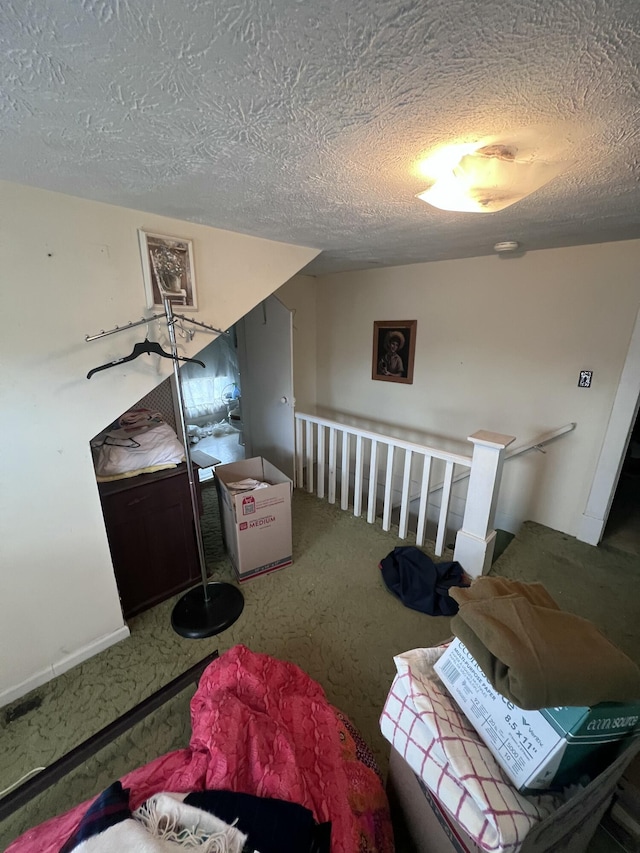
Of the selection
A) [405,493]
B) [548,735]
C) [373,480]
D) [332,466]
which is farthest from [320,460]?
[548,735]

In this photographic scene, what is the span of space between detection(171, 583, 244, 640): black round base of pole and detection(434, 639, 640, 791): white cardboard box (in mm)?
1446

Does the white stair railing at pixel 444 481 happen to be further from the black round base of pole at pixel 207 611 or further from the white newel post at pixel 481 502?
the black round base of pole at pixel 207 611

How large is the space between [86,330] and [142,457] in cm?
72

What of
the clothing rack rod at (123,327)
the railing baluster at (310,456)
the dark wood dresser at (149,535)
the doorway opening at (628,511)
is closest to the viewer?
the clothing rack rod at (123,327)

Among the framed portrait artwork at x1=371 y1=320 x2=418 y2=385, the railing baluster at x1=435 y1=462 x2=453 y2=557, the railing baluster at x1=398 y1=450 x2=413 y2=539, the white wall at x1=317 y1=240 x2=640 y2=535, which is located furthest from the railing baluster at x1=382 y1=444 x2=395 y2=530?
the framed portrait artwork at x1=371 y1=320 x2=418 y2=385

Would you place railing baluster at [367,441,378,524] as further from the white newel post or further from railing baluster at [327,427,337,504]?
the white newel post

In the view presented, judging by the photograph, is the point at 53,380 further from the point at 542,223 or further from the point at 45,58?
the point at 542,223

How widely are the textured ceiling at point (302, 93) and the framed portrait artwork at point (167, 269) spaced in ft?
0.63

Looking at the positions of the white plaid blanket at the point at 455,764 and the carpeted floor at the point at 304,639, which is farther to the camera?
the carpeted floor at the point at 304,639

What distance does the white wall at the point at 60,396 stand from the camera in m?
1.26

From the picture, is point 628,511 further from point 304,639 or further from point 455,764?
point 455,764

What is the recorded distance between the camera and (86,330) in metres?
1.40

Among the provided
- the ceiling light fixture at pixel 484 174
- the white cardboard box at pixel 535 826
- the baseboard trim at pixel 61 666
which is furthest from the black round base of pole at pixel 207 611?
the ceiling light fixture at pixel 484 174

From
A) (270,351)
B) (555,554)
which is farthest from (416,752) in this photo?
(270,351)
